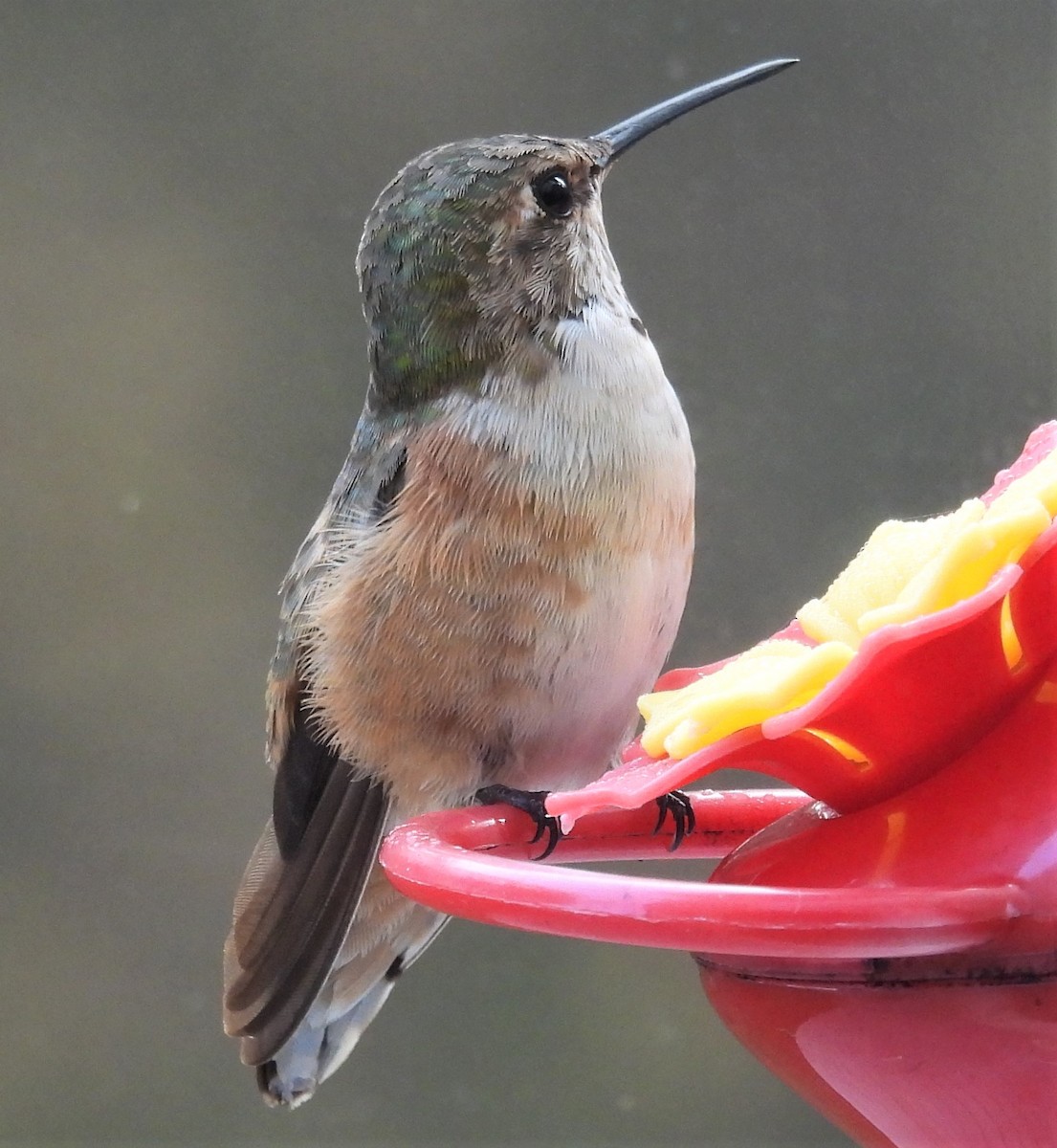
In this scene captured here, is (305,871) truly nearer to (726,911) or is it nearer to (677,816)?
(677,816)

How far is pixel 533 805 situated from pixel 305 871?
0.46 meters

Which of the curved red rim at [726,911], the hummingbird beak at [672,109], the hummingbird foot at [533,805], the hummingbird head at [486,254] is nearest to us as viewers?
the curved red rim at [726,911]

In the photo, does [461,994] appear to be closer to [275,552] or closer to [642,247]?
[275,552]

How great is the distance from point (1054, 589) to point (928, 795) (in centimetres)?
14

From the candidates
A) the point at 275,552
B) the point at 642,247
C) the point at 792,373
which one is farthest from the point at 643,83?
the point at 275,552

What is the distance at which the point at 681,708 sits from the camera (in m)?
0.87

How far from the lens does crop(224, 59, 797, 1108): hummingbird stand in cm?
140

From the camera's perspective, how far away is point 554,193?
5.11 feet

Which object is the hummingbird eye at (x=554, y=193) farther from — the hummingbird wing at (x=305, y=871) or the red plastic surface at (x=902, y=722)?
the red plastic surface at (x=902, y=722)

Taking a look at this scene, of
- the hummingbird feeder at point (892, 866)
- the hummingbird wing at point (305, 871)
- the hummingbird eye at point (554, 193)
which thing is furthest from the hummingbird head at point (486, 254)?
the hummingbird feeder at point (892, 866)

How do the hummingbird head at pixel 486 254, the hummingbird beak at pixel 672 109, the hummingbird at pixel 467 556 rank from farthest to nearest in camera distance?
1. the hummingbird beak at pixel 672 109
2. the hummingbird head at pixel 486 254
3. the hummingbird at pixel 467 556

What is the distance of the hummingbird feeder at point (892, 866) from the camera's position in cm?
73

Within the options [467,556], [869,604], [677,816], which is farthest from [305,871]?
[869,604]

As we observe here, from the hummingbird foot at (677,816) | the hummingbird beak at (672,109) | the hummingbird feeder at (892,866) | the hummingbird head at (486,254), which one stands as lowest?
the hummingbird foot at (677,816)
